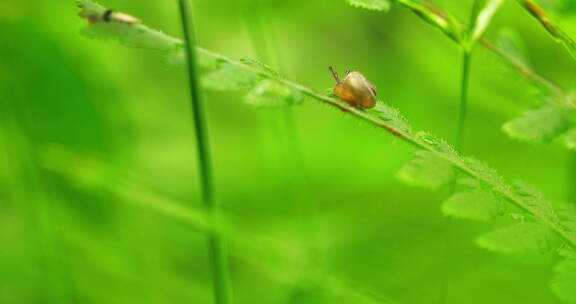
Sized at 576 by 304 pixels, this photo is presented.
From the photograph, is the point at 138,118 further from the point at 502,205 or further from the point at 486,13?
the point at 502,205

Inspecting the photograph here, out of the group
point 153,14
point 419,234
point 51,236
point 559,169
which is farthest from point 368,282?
point 153,14

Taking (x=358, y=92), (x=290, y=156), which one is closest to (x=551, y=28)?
(x=358, y=92)

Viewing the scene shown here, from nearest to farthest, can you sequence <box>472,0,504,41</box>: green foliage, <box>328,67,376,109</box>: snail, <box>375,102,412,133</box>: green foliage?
<box>375,102,412,133</box>: green foliage
<box>472,0,504,41</box>: green foliage
<box>328,67,376,109</box>: snail

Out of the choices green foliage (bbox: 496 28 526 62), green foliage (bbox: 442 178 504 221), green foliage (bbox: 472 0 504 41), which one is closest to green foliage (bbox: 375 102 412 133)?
green foliage (bbox: 442 178 504 221)

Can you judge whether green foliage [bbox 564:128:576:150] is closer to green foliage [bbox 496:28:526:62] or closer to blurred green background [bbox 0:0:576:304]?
green foliage [bbox 496:28:526:62]

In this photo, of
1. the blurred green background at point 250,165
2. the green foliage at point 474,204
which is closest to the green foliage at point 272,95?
the green foliage at point 474,204

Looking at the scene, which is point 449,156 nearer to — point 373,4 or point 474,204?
point 474,204

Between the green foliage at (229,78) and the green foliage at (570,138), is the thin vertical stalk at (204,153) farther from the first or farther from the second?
the green foliage at (570,138)
